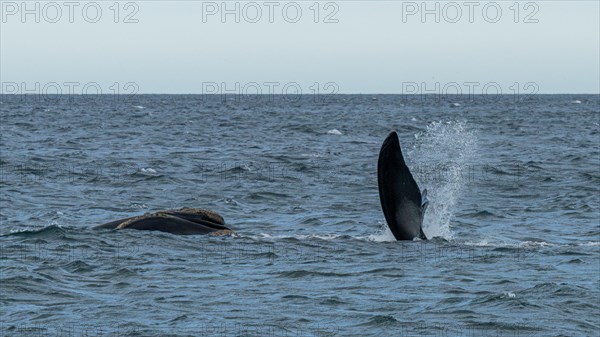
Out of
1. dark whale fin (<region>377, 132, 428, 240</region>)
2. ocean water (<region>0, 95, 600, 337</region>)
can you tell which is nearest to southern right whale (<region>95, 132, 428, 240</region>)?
dark whale fin (<region>377, 132, 428, 240</region>)

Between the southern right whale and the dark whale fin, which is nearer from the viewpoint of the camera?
the dark whale fin

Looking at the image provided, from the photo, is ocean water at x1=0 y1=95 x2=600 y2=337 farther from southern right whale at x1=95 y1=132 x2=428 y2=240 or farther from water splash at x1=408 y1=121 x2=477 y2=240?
southern right whale at x1=95 y1=132 x2=428 y2=240

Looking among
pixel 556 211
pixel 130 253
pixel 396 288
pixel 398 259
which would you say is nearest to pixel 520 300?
pixel 396 288

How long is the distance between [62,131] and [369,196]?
133ft

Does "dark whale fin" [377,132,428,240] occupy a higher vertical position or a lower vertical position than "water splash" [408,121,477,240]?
higher

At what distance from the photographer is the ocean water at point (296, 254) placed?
13.8 m

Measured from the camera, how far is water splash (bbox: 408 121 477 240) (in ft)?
76.8

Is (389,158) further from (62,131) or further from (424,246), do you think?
(62,131)

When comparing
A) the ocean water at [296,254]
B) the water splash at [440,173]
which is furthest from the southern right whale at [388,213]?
the water splash at [440,173]

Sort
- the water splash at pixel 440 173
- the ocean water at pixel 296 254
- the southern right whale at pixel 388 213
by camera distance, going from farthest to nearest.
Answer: the water splash at pixel 440 173
the southern right whale at pixel 388 213
the ocean water at pixel 296 254

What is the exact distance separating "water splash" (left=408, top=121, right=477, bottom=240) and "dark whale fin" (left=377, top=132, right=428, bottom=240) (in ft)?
6.78

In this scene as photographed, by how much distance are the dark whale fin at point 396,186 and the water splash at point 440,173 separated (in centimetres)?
207

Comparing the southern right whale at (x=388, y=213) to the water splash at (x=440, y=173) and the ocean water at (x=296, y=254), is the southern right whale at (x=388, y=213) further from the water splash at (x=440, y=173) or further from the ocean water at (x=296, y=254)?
the water splash at (x=440, y=173)

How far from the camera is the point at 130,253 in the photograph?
61.2 ft
